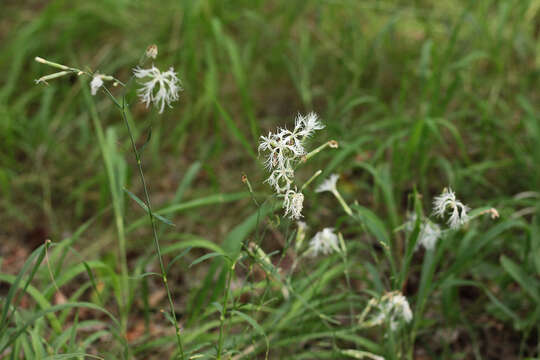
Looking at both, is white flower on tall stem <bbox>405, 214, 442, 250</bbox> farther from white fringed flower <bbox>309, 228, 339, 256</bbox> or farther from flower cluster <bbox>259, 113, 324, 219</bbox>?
flower cluster <bbox>259, 113, 324, 219</bbox>

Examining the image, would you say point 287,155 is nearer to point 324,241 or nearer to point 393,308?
point 324,241

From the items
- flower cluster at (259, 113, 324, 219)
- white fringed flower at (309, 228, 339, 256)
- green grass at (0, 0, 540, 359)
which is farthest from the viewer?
green grass at (0, 0, 540, 359)

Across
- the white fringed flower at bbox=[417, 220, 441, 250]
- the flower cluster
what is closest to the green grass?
the white fringed flower at bbox=[417, 220, 441, 250]

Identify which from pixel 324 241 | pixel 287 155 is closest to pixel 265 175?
pixel 324 241

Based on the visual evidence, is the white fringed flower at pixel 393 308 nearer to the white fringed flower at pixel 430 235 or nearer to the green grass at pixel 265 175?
the green grass at pixel 265 175

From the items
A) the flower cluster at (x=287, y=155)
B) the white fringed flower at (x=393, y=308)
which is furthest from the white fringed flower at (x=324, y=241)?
the flower cluster at (x=287, y=155)

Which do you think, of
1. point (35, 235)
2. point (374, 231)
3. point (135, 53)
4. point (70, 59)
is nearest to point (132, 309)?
point (35, 235)

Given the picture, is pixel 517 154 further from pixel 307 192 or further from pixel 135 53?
pixel 135 53
